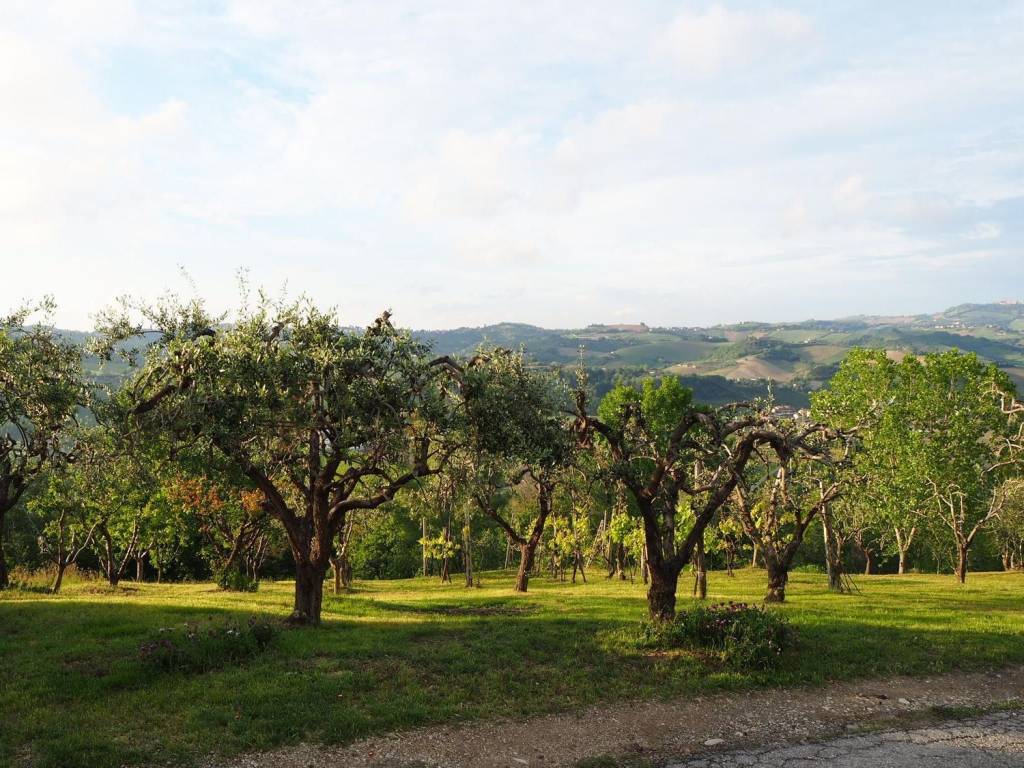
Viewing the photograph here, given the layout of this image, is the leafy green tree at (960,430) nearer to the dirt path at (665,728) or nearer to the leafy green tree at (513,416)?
the dirt path at (665,728)

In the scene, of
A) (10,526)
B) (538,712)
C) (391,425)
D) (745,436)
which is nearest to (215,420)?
(391,425)

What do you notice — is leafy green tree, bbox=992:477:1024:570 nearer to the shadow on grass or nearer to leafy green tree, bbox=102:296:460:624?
the shadow on grass

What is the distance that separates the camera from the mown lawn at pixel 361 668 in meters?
14.3

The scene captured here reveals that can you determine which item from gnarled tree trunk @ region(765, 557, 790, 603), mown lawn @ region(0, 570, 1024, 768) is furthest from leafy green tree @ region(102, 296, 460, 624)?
gnarled tree trunk @ region(765, 557, 790, 603)

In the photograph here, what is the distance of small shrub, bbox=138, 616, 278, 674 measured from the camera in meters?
17.8

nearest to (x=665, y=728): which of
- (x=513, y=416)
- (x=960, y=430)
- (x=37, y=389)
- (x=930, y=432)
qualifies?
(x=513, y=416)

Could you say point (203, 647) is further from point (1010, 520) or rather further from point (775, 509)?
point (1010, 520)

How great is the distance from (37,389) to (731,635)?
71.5ft

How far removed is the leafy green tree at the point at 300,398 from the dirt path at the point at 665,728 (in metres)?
8.12

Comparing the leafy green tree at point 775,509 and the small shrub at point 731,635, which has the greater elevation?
the leafy green tree at point 775,509

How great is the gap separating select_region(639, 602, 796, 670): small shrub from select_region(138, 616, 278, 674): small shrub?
11900mm

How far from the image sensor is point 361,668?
60.5 feet

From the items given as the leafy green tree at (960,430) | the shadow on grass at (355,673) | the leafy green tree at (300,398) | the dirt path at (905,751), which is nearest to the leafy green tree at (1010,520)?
the leafy green tree at (960,430)

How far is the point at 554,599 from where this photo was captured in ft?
115
